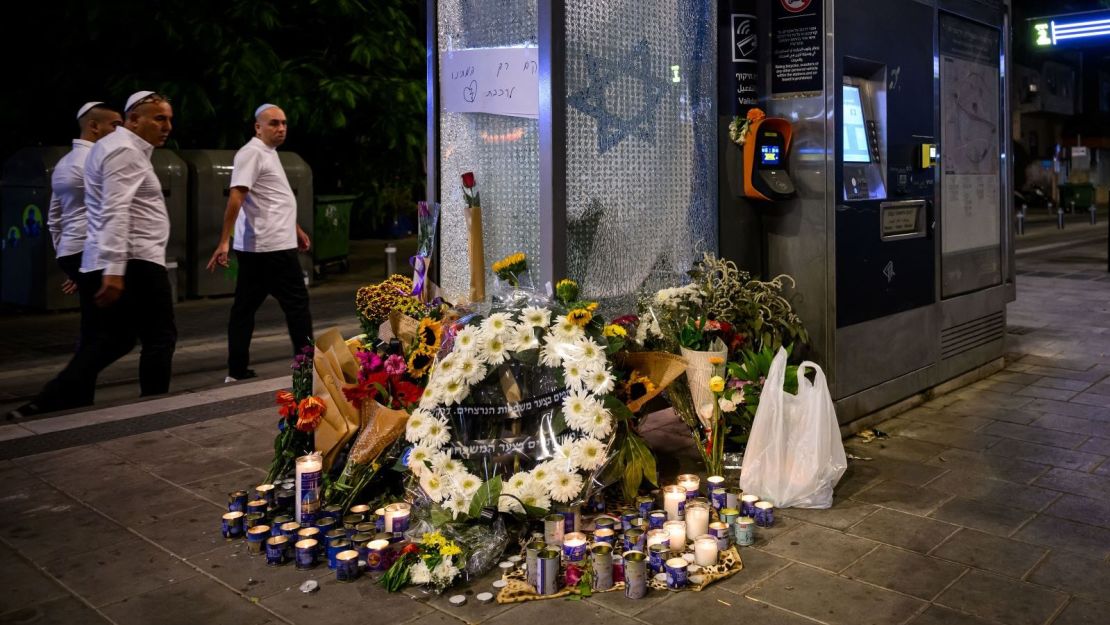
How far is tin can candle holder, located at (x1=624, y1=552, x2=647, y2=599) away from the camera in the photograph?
3.45 metres

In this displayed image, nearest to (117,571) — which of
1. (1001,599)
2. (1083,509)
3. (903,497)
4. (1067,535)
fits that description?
(1001,599)

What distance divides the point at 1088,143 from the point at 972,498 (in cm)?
4880

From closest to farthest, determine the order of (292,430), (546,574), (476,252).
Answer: (546,574), (292,430), (476,252)

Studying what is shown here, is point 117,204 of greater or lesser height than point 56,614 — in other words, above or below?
above

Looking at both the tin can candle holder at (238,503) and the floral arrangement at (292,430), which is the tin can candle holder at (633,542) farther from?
the tin can candle holder at (238,503)

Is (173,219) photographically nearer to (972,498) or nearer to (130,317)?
(130,317)

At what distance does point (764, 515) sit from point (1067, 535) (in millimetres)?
1231

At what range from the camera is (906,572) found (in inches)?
142

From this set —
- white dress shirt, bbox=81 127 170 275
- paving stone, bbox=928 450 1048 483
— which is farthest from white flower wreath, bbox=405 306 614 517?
white dress shirt, bbox=81 127 170 275

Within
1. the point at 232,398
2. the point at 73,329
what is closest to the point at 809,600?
the point at 232,398

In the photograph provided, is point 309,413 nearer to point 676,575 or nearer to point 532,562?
point 532,562

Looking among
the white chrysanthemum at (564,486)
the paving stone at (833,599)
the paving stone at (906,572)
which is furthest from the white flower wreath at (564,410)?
the paving stone at (906,572)

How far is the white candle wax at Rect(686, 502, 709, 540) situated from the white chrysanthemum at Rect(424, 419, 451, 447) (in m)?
1.04

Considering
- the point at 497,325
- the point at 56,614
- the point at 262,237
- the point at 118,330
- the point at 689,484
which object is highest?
the point at 262,237
